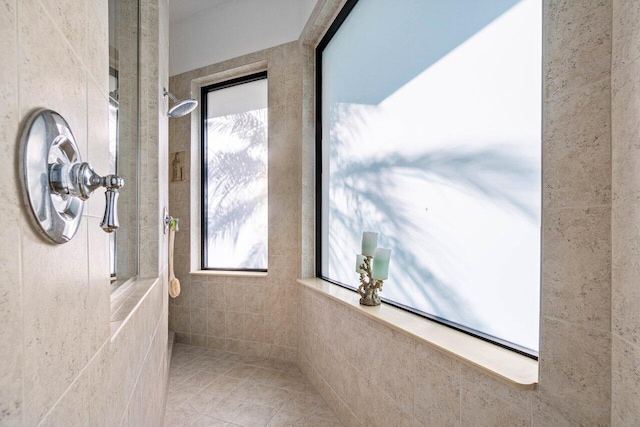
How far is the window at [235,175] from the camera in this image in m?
2.88

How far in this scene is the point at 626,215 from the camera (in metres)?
0.60

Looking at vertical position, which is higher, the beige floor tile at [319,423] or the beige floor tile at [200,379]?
the beige floor tile at [319,423]

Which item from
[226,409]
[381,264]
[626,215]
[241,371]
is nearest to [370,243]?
[381,264]

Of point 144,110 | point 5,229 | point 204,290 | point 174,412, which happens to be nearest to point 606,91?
point 5,229

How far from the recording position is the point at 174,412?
193 centimetres

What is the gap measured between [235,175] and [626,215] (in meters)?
2.75

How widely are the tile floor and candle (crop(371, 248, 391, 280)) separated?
0.94 m

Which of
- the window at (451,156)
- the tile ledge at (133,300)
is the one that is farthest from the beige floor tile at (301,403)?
the tile ledge at (133,300)

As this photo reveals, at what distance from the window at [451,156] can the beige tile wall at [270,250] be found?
2.16 feet

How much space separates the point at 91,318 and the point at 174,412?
1.78m

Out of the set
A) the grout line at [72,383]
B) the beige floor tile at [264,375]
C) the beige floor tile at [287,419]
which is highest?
the grout line at [72,383]

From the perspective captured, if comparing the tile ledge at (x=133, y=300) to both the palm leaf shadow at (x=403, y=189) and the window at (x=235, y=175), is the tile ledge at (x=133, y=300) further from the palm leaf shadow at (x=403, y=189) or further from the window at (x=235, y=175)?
the window at (x=235, y=175)

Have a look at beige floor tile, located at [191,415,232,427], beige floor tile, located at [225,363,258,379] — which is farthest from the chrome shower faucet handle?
beige floor tile, located at [225,363,258,379]

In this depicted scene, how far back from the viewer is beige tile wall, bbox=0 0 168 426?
321mm
